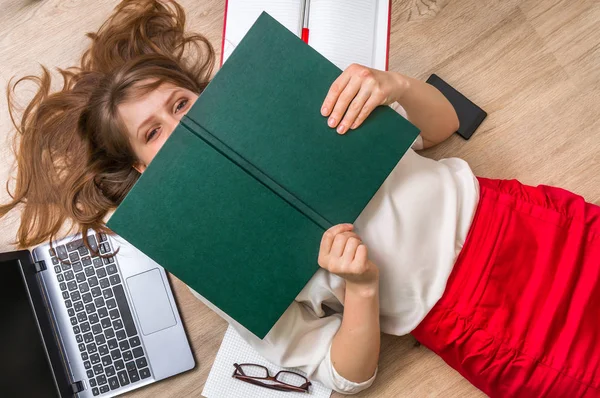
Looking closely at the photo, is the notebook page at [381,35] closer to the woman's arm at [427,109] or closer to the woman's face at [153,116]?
the woman's arm at [427,109]

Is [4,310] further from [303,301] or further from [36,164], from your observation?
[303,301]

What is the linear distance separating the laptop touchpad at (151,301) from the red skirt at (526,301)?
0.47 m

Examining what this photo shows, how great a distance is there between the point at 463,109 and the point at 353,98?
1.23ft

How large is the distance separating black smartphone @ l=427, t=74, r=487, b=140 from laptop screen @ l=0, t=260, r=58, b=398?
862mm

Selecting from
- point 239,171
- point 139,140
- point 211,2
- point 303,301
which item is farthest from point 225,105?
point 211,2

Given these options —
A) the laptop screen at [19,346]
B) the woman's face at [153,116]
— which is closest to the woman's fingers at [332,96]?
the woman's face at [153,116]

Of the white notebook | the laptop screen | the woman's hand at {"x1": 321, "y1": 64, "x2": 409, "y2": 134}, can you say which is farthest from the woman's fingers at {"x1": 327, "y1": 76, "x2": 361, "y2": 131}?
the laptop screen

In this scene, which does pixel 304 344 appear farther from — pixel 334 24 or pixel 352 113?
pixel 334 24

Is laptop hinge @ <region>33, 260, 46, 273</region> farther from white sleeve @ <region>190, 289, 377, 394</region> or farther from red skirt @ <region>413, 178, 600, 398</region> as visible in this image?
red skirt @ <region>413, 178, 600, 398</region>

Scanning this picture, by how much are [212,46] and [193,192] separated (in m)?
0.47

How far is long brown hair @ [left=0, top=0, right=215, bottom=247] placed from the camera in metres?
0.89

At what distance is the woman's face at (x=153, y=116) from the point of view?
765 mm

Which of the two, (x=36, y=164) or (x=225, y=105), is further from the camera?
(x=36, y=164)

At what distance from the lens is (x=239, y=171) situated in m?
0.67
